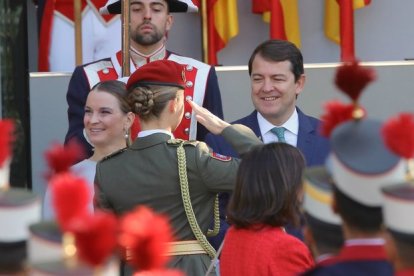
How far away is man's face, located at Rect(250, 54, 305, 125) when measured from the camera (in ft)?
19.0

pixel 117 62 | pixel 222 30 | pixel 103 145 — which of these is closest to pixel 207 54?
pixel 222 30

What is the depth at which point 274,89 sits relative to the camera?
582cm

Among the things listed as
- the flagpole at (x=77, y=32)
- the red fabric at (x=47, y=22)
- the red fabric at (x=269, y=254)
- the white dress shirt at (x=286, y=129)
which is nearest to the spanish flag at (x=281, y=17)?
the red fabric at (x=47, y=22)

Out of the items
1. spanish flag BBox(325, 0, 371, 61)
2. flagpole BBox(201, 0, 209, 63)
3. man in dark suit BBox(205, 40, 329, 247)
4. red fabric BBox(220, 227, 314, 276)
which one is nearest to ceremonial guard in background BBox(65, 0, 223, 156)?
man in dark suit BBox(205, 40, 329, 247)

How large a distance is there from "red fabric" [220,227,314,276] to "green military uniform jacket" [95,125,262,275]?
2.15ft

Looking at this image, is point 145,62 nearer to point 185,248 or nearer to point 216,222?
point 216,222

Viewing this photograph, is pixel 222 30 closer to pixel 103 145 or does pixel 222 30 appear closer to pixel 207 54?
pixel 207 54

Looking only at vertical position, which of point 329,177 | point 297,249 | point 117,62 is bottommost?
point 297,249

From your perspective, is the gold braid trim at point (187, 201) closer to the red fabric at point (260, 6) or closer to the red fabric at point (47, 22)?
the red fabric at point (47, 22)

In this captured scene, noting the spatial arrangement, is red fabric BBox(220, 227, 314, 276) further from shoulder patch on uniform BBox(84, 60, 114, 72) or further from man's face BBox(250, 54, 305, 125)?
shoulder patch on uniform BBox(84, 60, 114, 72)

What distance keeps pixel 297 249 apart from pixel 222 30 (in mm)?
4484

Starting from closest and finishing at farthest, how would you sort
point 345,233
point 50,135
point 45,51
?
point 345,233 < point 50,135 < point 45,51

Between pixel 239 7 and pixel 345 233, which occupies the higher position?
pixel 239 7

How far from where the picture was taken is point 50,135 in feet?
24.4
